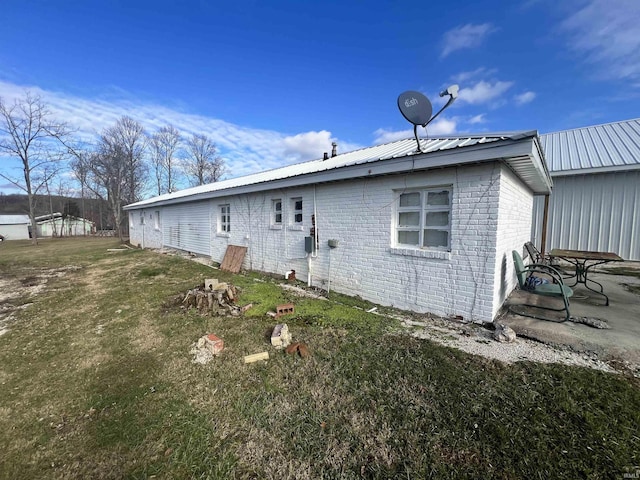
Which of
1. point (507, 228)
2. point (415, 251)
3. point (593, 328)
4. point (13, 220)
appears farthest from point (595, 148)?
point (13, 220)

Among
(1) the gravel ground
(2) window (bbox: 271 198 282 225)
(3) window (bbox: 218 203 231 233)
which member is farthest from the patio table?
(3) window (bbox: 218 203 231 233)

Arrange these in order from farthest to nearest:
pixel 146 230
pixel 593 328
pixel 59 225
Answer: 1. pixel 59 225
2. pixel 146 230
3. pixel 593 328

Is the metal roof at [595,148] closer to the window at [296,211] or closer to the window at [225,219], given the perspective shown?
the window at [296,211]

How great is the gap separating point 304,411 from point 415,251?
317cm

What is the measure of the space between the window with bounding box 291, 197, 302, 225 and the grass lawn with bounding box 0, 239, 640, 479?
3.63 metres

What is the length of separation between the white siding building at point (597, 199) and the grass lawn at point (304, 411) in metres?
8.52

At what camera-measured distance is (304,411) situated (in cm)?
232

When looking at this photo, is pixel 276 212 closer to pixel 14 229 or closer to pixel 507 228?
pixel 507 228

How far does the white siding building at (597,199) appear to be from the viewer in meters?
8.02

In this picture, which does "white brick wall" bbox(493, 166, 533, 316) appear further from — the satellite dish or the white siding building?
the white siding building

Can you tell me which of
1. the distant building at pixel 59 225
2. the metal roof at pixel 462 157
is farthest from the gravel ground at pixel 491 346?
the distant building at pixel 59 225

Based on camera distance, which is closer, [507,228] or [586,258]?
[507,228]

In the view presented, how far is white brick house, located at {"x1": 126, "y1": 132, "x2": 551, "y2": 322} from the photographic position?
395cm

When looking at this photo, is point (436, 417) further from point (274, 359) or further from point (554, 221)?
point (554, 221)
